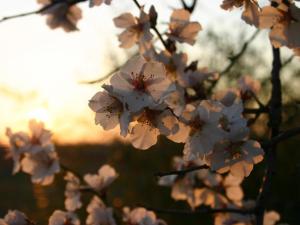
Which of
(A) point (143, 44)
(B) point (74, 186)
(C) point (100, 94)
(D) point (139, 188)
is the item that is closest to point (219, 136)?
(C) point (100, 94)

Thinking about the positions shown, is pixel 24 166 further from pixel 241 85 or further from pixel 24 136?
pixel 241 85

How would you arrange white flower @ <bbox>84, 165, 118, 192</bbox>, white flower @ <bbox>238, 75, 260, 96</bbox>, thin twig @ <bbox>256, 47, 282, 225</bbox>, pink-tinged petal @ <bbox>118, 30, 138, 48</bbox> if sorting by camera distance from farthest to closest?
white flower @ <bbox>84, 165, 118, 192</bbox> < white flower @ <bbox>238, 75, 260, 96</bbox> < pink-tinged petal @ <bbox>118, 30, 138, 48</bbox> < thin twig @ <bbox>256, 47, 282, 225</bbox>

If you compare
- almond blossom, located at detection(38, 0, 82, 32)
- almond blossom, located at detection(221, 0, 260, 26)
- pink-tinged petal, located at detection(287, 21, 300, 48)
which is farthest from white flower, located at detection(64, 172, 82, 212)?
pink-tinged petal, located at detection(287, 21, 300, 48)

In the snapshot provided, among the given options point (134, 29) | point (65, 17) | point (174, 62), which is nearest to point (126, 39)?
point (134, 29)

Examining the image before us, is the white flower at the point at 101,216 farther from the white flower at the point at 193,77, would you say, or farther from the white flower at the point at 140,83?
the white flower at the point at 140,83

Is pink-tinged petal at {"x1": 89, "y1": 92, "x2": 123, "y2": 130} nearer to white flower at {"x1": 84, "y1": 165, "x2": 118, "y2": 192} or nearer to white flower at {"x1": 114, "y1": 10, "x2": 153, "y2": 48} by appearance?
white flower at {"x1": 114, "y1": 10, "x2": 153, "y2": 48}

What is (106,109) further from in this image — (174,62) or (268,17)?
(174,62)
